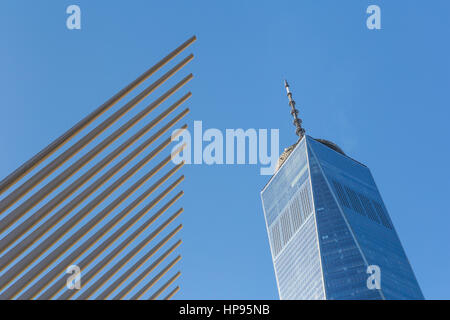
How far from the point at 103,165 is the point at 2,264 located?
266cm

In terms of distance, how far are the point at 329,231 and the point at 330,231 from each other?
23cm

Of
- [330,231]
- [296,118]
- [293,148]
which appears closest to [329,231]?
[330,231]

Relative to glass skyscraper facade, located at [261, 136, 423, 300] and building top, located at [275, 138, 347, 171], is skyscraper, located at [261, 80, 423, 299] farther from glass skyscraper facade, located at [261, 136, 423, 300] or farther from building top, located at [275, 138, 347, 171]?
building top, located at [275, 138, 347, 171]

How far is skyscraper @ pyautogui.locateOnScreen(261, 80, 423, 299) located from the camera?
10781 cm

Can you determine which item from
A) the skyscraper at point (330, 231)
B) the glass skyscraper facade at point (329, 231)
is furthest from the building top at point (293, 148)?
the glass skyscraper facade at point (329, 231)

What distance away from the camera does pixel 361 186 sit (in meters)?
135

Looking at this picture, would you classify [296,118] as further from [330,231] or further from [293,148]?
[330,231]

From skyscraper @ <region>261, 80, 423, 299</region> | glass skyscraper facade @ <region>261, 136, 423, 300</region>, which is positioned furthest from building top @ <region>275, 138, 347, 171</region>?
glass skyscraper facade @ <region>261, 136, 423, 300</region>

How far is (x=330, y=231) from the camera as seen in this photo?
376 feet

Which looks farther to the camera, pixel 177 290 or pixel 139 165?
pixel 177 290
